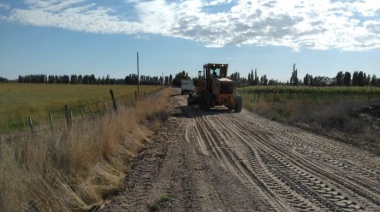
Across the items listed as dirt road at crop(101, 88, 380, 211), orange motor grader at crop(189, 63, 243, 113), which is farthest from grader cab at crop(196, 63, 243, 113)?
dirt road at crop(101, 88, 380, 211)

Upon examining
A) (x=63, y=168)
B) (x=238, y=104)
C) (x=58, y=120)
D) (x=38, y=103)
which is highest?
(x=63, y=168)

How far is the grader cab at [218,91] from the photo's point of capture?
2702 centimetres

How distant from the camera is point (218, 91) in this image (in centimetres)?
2714

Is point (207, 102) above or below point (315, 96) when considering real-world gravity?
above

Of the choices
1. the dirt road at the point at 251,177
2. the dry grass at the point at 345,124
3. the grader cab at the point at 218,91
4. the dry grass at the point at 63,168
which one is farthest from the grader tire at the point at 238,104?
the dry grass at the point at 63,168

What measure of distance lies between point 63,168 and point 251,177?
3.82 meters

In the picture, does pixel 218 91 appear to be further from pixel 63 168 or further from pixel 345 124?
pixel 63 168

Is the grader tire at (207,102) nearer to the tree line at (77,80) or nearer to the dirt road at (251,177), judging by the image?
the dirt road at (251,177)

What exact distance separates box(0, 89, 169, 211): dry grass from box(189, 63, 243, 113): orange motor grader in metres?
16.3

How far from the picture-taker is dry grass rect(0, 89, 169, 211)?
6.08 m

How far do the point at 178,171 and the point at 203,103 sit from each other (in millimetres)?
19844

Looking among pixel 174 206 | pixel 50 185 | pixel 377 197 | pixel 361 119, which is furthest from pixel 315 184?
pixel 361 119

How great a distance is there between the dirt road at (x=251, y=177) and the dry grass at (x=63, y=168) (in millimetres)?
453

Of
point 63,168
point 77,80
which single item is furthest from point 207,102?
point 77,80
